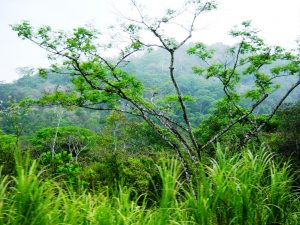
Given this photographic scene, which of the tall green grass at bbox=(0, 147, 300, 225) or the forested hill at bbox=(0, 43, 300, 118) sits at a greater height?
the forested hill at bbox=(0, 43, 300, 118)

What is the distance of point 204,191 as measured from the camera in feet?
8.47

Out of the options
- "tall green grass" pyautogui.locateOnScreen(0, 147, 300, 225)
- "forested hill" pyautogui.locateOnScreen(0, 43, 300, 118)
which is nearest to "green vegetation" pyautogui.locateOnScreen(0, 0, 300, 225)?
"tall green grass" pyautogui.locateOnScreen(0, 147, 300, 225)

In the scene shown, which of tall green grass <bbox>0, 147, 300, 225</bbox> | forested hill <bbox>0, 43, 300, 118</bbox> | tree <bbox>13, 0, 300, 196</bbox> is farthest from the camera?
forested hill <bbox>0, 43, 300, 118</bbox>

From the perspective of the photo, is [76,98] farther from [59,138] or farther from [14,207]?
[59,138]

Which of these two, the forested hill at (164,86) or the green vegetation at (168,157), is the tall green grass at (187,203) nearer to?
the green vegetation at (168,157)

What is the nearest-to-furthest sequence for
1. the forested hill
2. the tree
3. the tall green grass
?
1. the tall green grass
2. the tree
3. the forested hill

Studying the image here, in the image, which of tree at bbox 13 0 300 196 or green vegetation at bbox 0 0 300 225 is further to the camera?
tree at bbox 13 0 300 196

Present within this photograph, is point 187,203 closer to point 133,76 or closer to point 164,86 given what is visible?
point 133,76

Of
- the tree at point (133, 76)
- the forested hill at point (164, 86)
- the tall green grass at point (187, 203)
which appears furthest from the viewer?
the forested hill at point (164, 86)

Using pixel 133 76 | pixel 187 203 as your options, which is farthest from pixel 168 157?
pixel 133 76

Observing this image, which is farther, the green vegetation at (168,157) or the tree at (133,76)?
the tree at (133,76)

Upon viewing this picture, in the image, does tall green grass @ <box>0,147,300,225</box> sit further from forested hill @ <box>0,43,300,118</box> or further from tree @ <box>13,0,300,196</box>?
forested hill @ <box>0,43,300,118</box>

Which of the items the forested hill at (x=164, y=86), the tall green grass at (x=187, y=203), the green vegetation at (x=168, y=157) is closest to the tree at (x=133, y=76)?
the green vegetation at (x=168, y=157)

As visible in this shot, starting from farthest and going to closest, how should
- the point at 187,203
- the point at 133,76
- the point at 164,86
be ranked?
1. the point at 164,86
2. the point at 133,76
3. the point at 187,203
